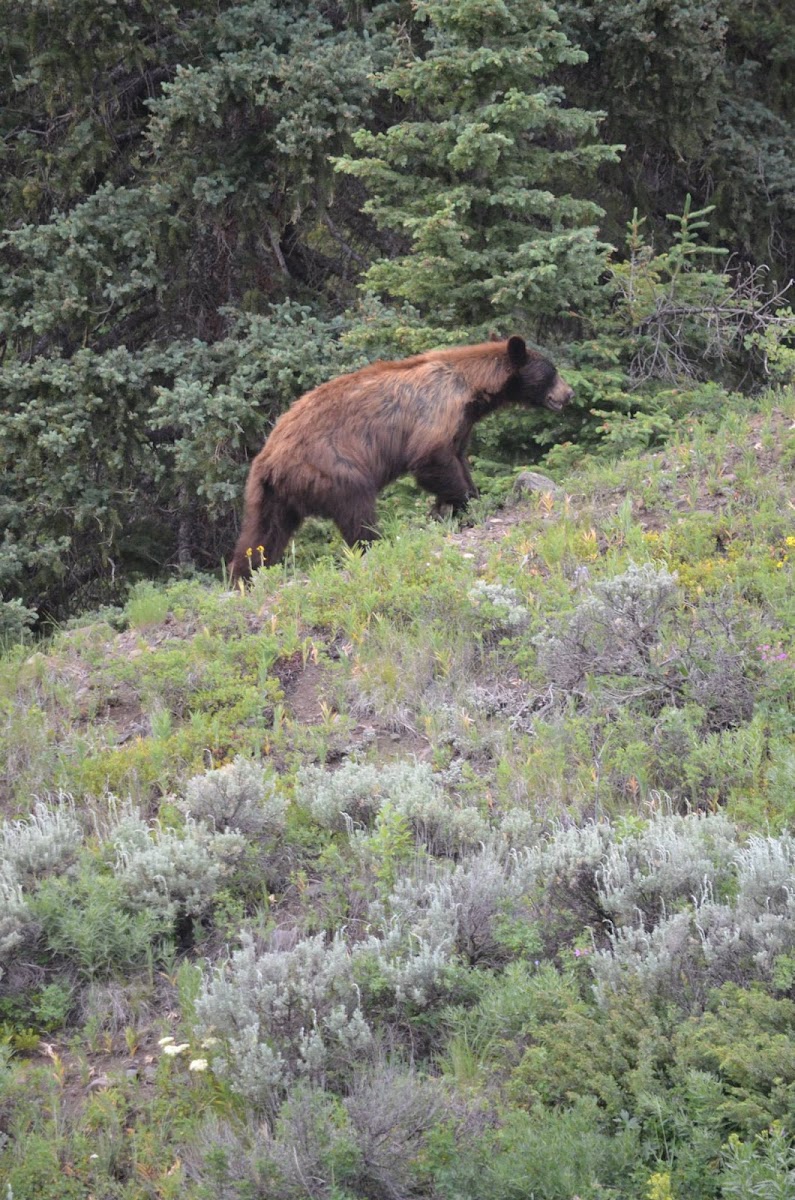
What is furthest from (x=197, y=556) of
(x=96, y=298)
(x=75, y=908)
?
(x=75, y=908)

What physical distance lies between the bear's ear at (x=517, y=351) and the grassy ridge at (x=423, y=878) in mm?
2060

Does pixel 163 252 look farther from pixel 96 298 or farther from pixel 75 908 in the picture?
pixel 75 908

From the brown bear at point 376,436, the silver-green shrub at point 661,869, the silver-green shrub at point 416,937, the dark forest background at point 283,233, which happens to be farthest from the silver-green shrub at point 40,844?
the dark forest background at point 283,233

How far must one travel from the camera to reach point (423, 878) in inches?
195

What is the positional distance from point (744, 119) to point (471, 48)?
4.54 m

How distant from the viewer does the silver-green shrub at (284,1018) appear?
3943mm

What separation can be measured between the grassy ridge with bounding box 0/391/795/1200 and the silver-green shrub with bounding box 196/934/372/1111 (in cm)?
1

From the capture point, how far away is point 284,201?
12.1 m

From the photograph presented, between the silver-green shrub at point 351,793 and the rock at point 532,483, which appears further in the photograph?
the rock at point 532,483

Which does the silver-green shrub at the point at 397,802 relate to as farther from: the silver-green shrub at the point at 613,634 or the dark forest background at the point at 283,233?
the dark forest background at the point at 283,233

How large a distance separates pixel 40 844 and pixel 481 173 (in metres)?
7.23

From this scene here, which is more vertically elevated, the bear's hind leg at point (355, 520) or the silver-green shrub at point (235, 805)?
the silver-green shrub at point (235, 805)

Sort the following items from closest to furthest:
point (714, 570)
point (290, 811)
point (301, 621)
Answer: point (290, 811)
point (714, 570)
point (301, 621)

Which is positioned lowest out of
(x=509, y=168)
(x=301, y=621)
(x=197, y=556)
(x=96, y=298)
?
(x=197, y=556)
